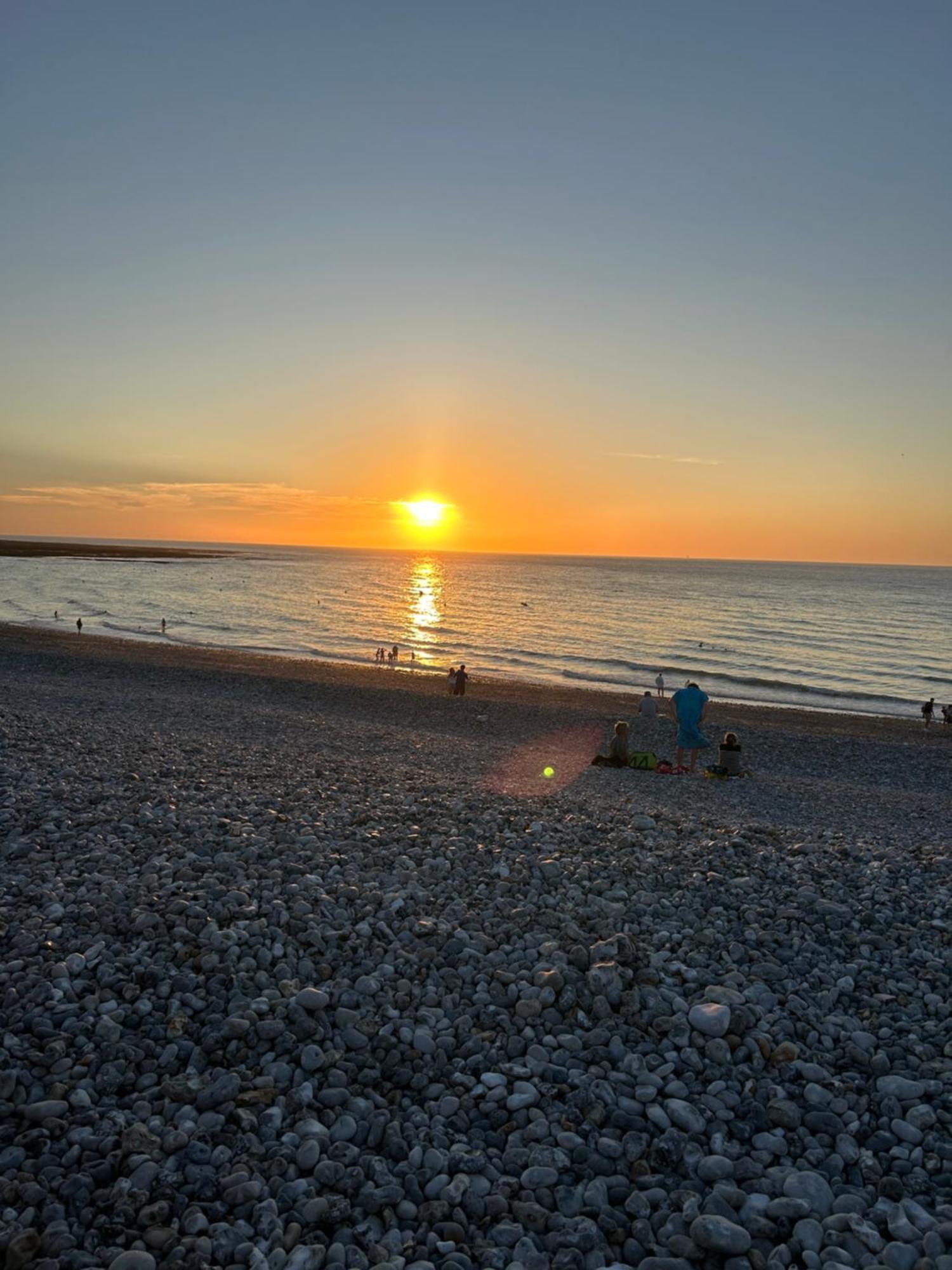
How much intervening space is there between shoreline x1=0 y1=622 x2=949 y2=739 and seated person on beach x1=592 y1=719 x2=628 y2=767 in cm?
1300

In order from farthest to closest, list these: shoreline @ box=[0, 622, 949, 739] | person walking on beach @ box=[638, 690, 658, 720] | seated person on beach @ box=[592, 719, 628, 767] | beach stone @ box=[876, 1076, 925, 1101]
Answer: shoreline @ box=[0, 622, 949, 739]
person walking on beach @ box=[638, 690, 658, 720]
seated person on beach @ box=[592, 719, 628, 767]
beach stone @ box=[876, 1076, 925, 1101]

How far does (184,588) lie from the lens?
10769 cm

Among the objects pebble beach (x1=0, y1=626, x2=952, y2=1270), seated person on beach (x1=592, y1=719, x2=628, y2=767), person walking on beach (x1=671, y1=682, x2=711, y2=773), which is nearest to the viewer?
pebble beach (x1=0, y1=626, x2=952, y2=1270)

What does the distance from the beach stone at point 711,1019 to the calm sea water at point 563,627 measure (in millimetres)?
37786

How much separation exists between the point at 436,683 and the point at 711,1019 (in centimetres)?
3396

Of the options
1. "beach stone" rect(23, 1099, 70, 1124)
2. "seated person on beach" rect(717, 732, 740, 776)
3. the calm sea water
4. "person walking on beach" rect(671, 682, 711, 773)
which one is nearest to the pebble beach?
A: "beach stone" rect(23, 1099, 70, 1124)

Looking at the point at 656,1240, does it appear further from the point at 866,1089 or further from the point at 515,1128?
the point at 866,1089

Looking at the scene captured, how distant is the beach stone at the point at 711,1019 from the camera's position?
224 inches

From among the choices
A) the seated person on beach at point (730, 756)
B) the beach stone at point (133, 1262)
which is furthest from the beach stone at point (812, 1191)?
the seated person on beach at point (730, 756)

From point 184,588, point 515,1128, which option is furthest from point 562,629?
point 515,1128

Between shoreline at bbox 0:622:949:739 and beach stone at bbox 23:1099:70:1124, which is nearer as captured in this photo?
beach stone at bbox 23:1099:70:1124

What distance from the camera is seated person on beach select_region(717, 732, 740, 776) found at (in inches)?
703

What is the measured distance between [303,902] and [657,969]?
3.29m

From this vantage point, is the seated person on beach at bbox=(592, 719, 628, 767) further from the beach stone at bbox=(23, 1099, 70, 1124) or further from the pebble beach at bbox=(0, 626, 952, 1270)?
the beach stone at bbox=(23, 1099, 70, 1124)
